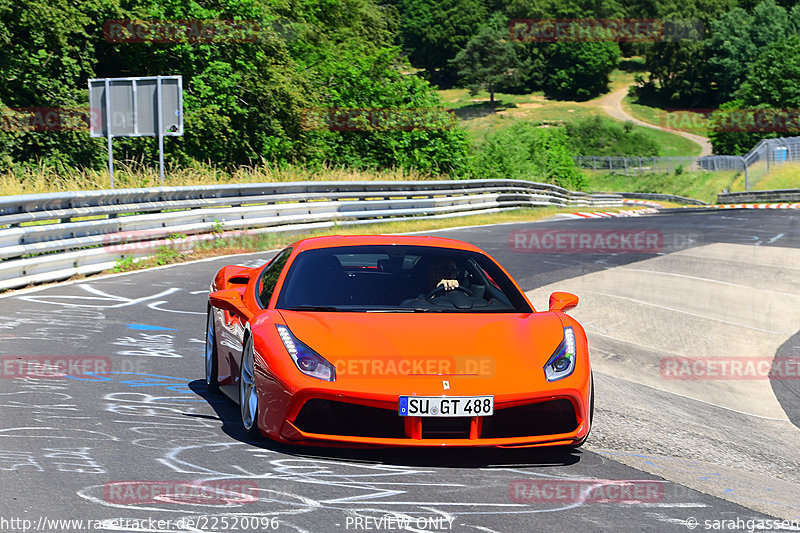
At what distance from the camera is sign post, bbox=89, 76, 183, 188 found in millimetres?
20250

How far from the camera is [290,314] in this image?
5977 mm

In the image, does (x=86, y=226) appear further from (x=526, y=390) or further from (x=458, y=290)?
(x=526, y=390)

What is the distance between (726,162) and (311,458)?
74389mm

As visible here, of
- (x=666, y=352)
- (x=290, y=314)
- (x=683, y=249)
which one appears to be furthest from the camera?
(x=683, y=249)

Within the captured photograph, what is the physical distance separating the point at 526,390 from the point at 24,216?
9208mm

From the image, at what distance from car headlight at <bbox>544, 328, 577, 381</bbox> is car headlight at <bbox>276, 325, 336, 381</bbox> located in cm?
119

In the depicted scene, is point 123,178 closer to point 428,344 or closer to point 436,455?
point 428,344

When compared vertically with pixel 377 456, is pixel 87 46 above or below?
above

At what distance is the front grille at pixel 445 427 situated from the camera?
17.3 feet

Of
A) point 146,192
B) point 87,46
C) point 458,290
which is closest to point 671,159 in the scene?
point 87,46

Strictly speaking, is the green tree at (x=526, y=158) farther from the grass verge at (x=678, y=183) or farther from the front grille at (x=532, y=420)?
the front grille at (x=532, y=420)

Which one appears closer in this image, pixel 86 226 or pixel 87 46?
pixel 86 226

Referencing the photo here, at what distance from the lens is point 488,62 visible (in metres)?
149
